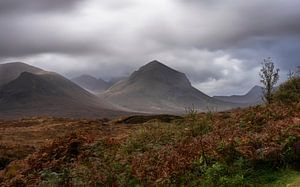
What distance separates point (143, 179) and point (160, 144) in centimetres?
438

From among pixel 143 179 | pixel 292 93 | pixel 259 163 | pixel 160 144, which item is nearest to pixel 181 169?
pixel 143 179

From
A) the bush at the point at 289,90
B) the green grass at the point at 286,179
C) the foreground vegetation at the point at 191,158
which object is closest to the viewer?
the green grass at the point at 286,179

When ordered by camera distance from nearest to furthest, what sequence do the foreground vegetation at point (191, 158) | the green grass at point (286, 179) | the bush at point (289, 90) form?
the green grass at point (286, 179)
the foreground vegetation at point (191, 158)
the bush at point (289, 90)

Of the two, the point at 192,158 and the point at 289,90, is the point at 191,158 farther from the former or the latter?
the point at 289,90

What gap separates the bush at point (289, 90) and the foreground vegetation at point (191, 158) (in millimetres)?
15796

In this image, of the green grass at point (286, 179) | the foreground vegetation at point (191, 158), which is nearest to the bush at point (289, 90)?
the foreground vegetation at point (191, 158)

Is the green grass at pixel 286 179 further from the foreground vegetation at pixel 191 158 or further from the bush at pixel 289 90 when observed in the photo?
the bush at pixel 289 90

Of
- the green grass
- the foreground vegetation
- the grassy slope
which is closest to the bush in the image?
the foreground vegetation

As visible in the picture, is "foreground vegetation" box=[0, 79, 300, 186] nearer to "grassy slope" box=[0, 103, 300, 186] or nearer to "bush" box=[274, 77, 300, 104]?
"grassy slope" box=[0, 103, 300, 186]

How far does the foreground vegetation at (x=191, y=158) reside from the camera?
1691cm

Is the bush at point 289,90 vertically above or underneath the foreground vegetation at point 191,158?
above

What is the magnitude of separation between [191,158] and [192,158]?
4cm

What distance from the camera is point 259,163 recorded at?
17453 mm

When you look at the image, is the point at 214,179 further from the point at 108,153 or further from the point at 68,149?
the point at 68,149
